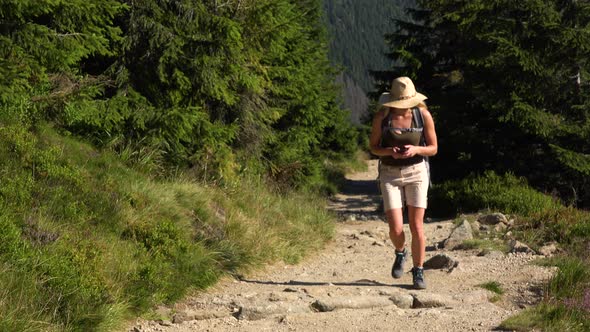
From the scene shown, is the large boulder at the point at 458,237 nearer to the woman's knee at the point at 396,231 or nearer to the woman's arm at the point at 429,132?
the woman's knee at the point at 396,231

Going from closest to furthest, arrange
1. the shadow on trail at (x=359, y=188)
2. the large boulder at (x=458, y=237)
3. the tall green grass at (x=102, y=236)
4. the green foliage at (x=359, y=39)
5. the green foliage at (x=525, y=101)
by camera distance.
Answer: the tall green grass at (x=102, y=236) → the large boulder at (x=458, y=237) → the green foliage at (x=525, y=101) → the shadow on trail at (x=359, y=188) → the green foliage at (x=359, y=39)

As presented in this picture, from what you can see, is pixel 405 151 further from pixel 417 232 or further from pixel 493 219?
pixel 493 219

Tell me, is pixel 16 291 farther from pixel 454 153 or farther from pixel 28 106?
pixel 454 153

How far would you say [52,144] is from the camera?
723 cm

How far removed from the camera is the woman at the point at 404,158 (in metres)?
6.09

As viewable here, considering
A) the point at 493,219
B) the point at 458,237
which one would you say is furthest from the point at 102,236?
the point at 493,219

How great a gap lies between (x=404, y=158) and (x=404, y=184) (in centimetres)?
26

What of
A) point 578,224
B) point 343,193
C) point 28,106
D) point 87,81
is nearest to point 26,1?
point 28,106

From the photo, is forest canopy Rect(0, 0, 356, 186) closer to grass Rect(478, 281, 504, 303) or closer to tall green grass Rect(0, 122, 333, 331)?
tall green grass Rect(0, 122, 333, 331)

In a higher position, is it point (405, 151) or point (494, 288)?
point (405, 151)

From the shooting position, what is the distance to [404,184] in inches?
243

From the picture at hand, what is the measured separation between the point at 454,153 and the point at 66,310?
12.9 metres

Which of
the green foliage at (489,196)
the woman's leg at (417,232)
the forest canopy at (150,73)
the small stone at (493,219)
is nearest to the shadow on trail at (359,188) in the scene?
the green foliage at (489,196)

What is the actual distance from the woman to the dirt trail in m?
0.55
